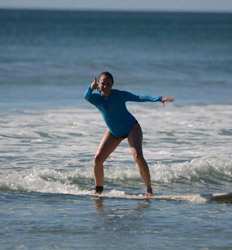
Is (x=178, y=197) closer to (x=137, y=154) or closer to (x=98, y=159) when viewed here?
(x=137, y=154)

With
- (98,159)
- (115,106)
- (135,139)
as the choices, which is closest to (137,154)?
(135,139)

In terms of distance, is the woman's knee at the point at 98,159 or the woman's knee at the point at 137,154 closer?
the woman's knee at the point at 137,154

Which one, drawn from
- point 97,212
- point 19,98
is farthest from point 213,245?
point 19,98

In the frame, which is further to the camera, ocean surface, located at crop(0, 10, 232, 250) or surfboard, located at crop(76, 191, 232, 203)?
surfboard, located at crop(76, 191, 232, 203)

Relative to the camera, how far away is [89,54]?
56.3 metres

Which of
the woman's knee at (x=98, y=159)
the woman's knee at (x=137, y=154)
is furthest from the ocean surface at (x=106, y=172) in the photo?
the woman's knee at (x=137, y=154)

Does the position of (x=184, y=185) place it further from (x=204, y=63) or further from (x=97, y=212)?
(x=204, y=63)

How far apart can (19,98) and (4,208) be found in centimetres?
1462

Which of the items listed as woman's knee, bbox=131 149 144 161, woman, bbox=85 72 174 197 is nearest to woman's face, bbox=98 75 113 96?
woman, bbox=85 72 174 197

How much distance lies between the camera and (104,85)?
39.8ft

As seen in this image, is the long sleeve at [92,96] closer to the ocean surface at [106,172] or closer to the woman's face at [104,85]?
the woman's face at [104,85]

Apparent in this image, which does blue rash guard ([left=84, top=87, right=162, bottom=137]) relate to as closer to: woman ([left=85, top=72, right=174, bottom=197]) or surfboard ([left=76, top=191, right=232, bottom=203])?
woman ([left=85, top=72, right=174, bottom=197])

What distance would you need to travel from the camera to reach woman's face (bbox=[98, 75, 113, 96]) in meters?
12.1

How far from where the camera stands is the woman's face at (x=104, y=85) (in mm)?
12109
